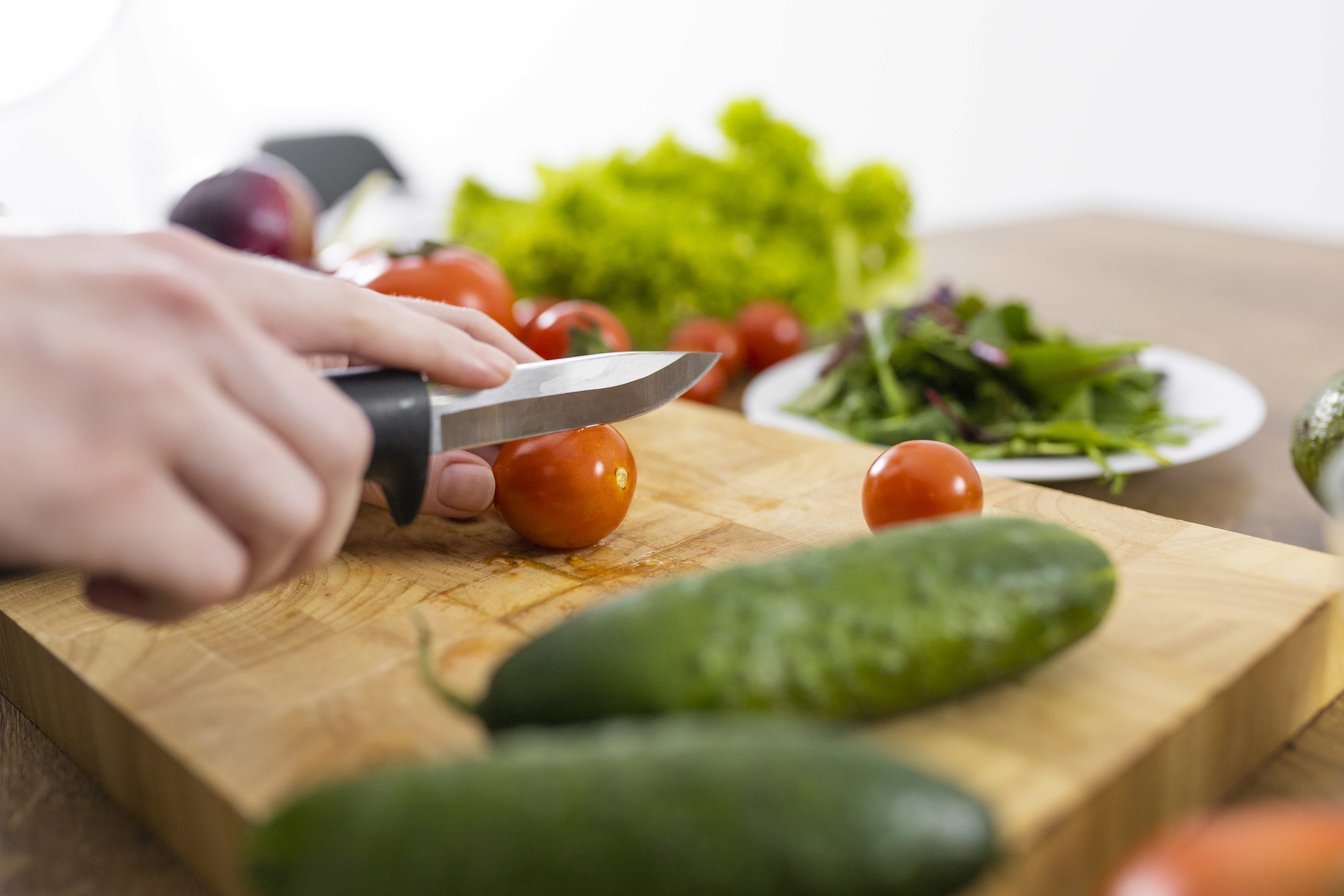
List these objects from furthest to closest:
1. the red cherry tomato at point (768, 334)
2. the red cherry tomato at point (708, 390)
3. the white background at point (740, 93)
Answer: the white background at point (740, 93) → the red cherry tomato at point (768, 334) → the red cherry tomato at point (708, 390)

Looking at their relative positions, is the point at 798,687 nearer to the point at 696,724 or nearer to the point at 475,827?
the point at 696,724

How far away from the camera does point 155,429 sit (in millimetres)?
636

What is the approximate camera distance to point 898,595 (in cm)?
66

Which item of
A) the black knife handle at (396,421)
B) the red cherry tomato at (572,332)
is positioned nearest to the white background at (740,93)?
the red cherry tomato at (572,332)

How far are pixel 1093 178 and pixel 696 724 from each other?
20.5 feet

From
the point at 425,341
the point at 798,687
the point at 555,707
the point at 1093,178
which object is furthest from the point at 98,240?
the point at 1093,178

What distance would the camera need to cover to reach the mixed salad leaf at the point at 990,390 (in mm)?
1377

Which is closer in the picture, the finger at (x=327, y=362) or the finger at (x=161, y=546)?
the finger at (x=161, y=546)

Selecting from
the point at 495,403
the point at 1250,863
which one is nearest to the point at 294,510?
the point at 495,403

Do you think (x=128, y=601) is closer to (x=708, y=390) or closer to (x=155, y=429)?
(x=155, y=429)

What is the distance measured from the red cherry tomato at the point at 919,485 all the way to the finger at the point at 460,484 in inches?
15.3

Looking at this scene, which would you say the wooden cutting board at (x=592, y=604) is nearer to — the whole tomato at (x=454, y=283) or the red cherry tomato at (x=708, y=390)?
the whole tomato at (x=454, y=283)

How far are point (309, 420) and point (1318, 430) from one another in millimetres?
970

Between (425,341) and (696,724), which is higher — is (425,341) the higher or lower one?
the higher one
